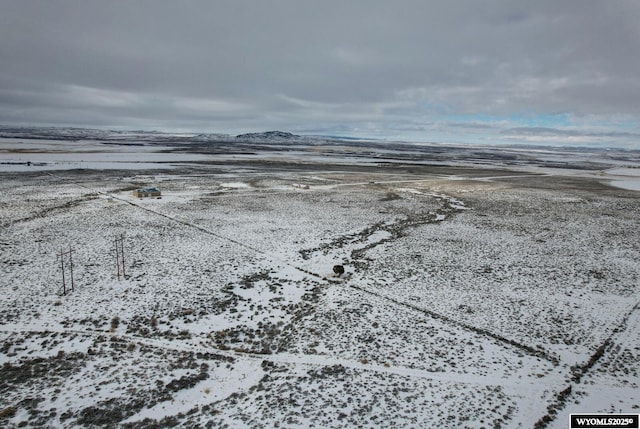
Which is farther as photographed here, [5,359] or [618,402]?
[5,359]

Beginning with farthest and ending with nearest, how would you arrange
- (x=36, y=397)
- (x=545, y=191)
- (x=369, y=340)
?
1. (x=545, y=191)
2. (x=369, y=340)
3. (x=36, y=397)

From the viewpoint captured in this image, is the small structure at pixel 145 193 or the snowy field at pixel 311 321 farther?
the small structure at pixel 145 193

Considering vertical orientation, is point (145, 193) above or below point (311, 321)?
above

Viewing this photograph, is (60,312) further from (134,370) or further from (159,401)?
(159,401)

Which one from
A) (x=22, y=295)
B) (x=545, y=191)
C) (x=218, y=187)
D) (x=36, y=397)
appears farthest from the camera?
(x=545, y=191)

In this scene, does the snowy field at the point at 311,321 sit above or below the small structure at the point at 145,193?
below

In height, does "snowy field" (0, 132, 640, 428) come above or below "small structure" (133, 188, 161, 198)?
below

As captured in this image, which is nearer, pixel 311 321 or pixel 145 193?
pixel 311 321

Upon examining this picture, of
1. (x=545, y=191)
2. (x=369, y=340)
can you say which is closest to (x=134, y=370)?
(x=369, y=340)
